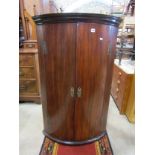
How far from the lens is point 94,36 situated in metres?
1.30

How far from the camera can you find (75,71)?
1.37 m

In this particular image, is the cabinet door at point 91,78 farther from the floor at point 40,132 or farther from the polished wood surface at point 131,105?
the polished wood surface at point 131,105

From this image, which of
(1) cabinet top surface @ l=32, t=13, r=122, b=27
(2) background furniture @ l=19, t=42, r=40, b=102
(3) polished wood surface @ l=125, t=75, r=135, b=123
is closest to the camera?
(1) cabinet top surface @ l=32, t=13, r=122, b=27

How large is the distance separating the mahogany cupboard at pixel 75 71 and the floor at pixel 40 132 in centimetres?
38

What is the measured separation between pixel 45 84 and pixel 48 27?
0.51 meters

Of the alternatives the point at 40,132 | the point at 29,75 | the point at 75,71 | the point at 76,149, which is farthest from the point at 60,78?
the point at 29,75

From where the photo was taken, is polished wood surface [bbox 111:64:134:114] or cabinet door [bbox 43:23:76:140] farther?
polished wood surface [bbox 111:64:134:114]

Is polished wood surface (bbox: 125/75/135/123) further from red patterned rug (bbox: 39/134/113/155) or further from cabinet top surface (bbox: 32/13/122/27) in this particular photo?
cabinet top surface (bbox: 32/13/122/27)

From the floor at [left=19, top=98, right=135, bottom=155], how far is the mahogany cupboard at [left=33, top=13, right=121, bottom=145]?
378 mm

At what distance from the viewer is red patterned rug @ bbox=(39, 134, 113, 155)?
161 centimetres

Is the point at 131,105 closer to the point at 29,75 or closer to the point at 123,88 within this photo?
the point at 123,88

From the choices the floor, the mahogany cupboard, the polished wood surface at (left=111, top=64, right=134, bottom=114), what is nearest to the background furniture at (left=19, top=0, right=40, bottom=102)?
the floor
